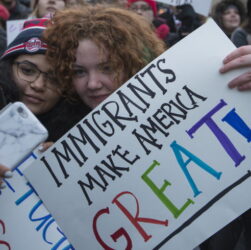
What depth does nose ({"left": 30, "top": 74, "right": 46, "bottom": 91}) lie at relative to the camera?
1.88m

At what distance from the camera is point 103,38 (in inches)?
69.3

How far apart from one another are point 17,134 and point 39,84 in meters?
0.42

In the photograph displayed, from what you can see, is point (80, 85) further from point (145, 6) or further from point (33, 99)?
point (145, 6)

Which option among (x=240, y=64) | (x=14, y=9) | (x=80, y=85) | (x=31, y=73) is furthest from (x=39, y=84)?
(x=14, y=9)

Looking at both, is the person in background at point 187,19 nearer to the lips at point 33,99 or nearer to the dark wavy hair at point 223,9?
the dark wavy hair at point 223,9

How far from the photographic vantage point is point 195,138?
1537 mm

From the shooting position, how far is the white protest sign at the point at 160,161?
151 centimetres

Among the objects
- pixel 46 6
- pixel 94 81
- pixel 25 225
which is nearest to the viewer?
pixel 25 225

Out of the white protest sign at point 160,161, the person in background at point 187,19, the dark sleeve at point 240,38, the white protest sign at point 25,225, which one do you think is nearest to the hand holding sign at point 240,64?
the white protest sign at point 160,161

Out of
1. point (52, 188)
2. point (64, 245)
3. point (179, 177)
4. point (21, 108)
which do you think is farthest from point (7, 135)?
point (179, 177)

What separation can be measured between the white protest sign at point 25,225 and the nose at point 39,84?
387mm

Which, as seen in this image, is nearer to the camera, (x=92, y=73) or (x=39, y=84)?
(x=92, y=73)

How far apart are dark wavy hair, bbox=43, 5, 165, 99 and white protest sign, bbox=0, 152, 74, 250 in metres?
0.44

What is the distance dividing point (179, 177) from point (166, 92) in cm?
24
